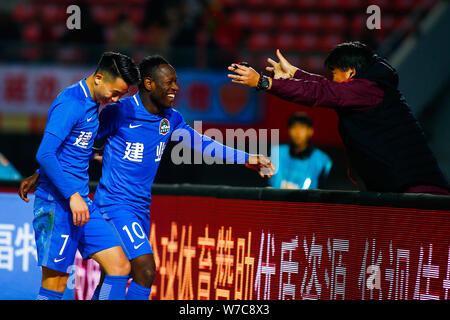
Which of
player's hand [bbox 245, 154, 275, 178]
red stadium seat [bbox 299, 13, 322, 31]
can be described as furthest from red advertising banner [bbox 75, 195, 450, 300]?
red stadium seat [bbox 299, 13, 322, 31]

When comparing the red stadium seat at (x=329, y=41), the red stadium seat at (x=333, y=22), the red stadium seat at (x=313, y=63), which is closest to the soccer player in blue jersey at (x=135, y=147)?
the red stadium seat at (x=313, y=63)

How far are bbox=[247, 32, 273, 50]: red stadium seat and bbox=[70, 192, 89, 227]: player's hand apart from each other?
9706 mm

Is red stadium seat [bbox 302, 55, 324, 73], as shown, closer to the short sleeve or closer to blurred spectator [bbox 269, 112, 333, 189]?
blurred spectator [bbox 269, 112, 333, 189]

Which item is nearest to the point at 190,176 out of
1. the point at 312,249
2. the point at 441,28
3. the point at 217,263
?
the point at 441,28

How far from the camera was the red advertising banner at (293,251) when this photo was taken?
4.24 meters

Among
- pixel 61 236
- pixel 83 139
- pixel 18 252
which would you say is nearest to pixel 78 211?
pixel 61 236

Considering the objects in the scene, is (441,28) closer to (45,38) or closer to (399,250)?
(45,38)

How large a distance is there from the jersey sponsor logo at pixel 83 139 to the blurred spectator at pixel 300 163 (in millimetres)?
2881

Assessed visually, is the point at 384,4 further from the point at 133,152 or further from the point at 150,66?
the point at 133,152

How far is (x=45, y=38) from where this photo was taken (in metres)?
12.9

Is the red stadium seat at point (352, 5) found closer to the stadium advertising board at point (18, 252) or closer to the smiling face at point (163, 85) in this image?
the stadium advertising board at point (18, 252)

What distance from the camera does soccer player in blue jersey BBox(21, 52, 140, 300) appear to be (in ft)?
14.6

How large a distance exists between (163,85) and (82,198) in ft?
3.35

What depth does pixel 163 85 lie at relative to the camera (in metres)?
4.85
